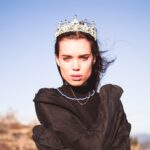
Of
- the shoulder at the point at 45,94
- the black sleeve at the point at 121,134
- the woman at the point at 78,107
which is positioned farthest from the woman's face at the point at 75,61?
the black sleeve at the point at 121,134

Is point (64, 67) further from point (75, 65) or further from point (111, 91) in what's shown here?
point (111, 91)

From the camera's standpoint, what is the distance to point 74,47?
12.8ft

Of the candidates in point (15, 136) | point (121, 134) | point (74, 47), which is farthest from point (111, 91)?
point (15, 136)

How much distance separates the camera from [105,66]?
461 cm

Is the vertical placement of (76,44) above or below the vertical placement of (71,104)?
above

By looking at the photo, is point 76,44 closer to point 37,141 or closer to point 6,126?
point 37,141

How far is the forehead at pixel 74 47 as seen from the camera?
389cm

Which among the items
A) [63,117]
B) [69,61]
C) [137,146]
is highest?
[69,61]

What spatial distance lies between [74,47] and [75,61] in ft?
0.41

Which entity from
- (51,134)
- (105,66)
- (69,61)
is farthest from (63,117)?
(105,66)

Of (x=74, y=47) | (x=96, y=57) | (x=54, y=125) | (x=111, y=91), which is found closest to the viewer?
(x=54, y=125)

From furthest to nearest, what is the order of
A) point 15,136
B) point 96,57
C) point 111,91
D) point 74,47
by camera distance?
point 15,136, point 96,57, point 111,91, point 74,47

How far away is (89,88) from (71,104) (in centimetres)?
36

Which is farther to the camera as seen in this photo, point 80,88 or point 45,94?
point 80,88
